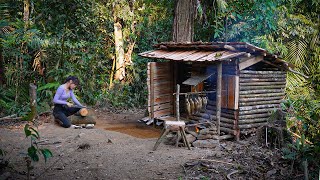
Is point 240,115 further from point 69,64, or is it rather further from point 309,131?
point 69,64

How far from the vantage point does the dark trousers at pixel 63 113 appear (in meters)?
9.99

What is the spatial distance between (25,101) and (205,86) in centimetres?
625

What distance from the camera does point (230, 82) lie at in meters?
8.87

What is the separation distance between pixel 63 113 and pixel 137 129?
2.25m

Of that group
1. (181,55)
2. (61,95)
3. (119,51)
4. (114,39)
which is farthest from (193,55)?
(114,39)

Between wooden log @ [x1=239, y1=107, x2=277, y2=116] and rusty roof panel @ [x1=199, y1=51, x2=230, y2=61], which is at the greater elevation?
rusty roof panel @ [x1=199, y1=51, x2=230, y2=61]

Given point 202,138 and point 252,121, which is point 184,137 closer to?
point 202,138

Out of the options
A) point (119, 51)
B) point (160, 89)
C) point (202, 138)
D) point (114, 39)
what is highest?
point (114, 39)

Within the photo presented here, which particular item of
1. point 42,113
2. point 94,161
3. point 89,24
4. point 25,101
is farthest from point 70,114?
point 89,24

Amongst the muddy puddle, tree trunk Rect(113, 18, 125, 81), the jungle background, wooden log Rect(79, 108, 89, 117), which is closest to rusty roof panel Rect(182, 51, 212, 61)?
the muddy puddle

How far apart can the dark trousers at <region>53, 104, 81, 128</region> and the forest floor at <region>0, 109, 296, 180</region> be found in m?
0.27

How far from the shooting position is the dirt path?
6285 mm

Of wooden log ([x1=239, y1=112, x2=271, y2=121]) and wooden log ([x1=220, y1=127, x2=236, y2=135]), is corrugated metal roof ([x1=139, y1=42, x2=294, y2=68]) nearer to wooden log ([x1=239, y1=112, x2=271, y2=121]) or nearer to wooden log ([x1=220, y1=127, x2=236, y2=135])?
wooden log ([x1=239, y1=112, x2=271, y2=121])

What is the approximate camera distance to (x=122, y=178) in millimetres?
6109
